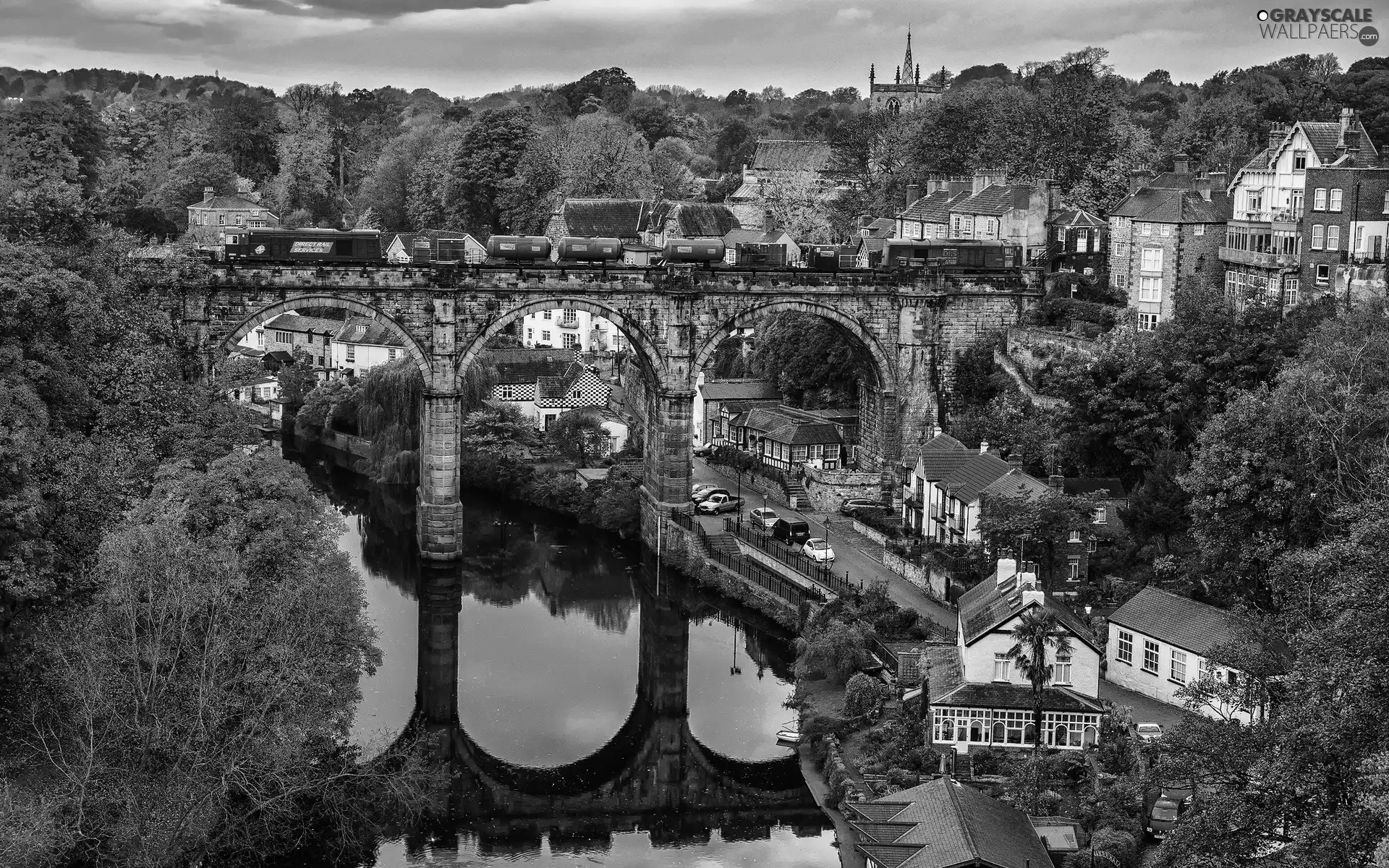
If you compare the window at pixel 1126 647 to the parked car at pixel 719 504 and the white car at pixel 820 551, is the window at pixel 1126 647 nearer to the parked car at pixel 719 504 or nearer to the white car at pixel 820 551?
the white car at pixel 820 551

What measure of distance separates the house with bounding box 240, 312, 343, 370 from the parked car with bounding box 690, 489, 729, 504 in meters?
47.4

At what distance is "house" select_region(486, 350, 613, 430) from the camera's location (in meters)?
105

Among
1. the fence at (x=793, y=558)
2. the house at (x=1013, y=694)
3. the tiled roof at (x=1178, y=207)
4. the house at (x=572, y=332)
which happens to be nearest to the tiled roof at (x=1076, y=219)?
the tiled roof at (x=1178, y=207)

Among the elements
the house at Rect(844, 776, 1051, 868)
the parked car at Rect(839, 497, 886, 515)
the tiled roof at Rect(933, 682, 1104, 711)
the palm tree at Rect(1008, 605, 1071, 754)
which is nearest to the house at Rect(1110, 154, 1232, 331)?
the parked car at Rect(839, 497, 886, 515)

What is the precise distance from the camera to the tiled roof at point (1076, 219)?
96.7m

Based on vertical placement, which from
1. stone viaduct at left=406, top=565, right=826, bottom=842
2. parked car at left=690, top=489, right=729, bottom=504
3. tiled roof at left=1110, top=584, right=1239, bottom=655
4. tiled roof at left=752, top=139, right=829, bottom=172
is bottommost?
stone viaduct at left=406, top=565, right=826, bottom=842

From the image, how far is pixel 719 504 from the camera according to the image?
8725 cm

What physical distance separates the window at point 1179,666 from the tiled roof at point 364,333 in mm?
73983

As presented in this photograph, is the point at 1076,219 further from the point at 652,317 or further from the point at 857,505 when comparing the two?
the point at 652,317

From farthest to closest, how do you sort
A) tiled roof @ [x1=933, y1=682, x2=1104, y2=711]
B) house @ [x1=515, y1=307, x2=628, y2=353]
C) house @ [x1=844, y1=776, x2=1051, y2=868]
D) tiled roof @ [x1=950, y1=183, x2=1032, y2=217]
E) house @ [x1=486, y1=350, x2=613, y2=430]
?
house @ [x1=515, y1=307, x2=628, y2=353], house @ [x1=486, y1=350, x2=613, y2=430], tiled roof @ [x1=950, y1=183, x2=1032, y2=217], tiled roof @ [x1=933, y1=682, x2=1104, y2=711], house @ [x1=844, y1=776, x2=1051, y2=868]

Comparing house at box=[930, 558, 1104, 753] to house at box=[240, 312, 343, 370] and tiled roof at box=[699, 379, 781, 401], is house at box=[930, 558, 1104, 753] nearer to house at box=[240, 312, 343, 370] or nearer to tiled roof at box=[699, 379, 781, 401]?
tiled roof at box=[699, 379, 781, 401]

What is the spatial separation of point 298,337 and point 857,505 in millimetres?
62017

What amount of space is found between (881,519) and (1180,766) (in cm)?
4277

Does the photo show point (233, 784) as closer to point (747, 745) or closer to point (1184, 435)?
point (747, 745)
